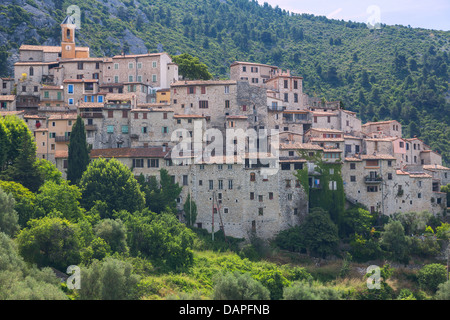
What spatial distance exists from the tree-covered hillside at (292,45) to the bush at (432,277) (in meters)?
51.0

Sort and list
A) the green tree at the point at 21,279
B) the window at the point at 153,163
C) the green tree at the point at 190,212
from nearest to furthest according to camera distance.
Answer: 1. the green tree at the point at 21,279
2. the green tree at the point at 190,212
3. the window at the point at 153,163

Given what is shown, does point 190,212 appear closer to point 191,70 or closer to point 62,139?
point 62,139

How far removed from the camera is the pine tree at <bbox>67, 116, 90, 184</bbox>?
72.4 m

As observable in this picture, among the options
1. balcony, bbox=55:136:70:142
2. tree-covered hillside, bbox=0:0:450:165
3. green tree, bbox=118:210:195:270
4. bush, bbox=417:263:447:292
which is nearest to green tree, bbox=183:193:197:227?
green tree, bbox=118:210:195:270

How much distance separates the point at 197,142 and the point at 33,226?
24870mm

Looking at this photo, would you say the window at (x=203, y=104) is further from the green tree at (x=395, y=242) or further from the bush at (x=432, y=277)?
the bush at (x=432, y=277)

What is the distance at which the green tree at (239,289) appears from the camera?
5584 centimetres

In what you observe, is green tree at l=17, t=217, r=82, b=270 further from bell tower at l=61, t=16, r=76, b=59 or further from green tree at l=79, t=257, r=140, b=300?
bell tower at l=61, t=16, r=76, b=59

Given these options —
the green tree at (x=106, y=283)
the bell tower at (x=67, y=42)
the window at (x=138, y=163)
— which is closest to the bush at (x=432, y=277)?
the green tree at (x=106, y=283)

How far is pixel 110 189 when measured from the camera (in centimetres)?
6931

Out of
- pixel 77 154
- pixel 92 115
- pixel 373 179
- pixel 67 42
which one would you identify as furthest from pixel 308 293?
pixel 67 42

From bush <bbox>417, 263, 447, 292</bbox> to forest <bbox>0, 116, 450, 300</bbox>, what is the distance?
116mm

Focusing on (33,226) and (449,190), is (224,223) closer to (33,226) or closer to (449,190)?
(33,226)

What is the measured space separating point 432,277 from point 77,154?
41021mm
